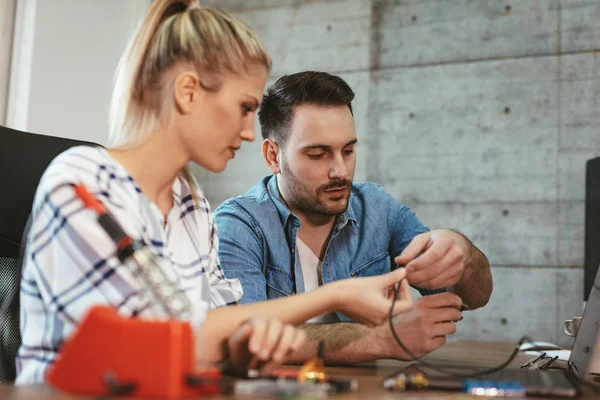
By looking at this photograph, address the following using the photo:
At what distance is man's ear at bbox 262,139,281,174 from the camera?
2289 mm

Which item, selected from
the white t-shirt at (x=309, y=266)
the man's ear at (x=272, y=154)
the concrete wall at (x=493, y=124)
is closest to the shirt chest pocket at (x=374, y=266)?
the white t-shirt at (x=309, y=266)

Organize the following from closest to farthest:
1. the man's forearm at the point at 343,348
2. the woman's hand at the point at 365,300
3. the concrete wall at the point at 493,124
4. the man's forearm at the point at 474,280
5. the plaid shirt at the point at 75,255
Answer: the plaid shirt at the point at 75,255 < the woman's hand at the point at 365,300 < the man's forearm at the point at 343,348 < the man's forearm at the point at 474,280 < the concrete wall at the point at 493,124

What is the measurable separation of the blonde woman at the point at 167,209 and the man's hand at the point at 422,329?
0.29 meters

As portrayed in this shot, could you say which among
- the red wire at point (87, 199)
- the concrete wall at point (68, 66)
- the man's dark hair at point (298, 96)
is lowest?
the red wire at point (87, 199)

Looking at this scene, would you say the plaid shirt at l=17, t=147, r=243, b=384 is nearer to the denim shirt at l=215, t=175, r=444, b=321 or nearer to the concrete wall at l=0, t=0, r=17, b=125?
the denim shirt at l=215, t=175, r=444, b=321

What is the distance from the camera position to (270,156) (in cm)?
231

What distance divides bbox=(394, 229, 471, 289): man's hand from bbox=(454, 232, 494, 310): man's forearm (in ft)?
0.79

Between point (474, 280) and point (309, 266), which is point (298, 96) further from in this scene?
point (474, 280)

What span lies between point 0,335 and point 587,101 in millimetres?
3059

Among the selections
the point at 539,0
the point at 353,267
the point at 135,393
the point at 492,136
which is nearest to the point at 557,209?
the point at 492,136

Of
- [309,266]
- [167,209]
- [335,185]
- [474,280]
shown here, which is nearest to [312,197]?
[335,185]

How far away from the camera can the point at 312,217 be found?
217cm

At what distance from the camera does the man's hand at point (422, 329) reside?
5.05ft

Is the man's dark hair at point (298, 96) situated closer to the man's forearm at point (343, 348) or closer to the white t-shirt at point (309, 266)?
the white t-shirt at point (309, 266)
